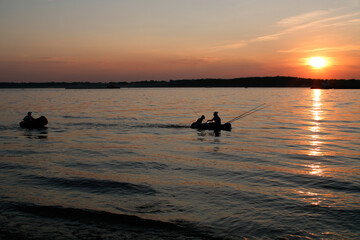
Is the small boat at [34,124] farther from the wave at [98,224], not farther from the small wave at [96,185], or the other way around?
the wave at [98,224]

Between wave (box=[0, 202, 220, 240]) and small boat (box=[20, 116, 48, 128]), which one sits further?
small boat (box=[20, 116, 48, 128])

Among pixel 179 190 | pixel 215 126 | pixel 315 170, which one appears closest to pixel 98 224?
pixel 179 190

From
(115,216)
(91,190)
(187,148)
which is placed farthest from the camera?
(187,148)

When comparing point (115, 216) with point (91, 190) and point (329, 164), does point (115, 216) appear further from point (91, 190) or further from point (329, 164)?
point (329, 164)

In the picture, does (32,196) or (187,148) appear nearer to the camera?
(32,196)

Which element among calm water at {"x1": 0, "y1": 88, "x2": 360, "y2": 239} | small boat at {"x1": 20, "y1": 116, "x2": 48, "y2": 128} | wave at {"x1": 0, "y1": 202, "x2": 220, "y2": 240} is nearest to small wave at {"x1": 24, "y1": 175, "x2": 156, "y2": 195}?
calm water at {"x1": 0, "y1": 88, "x2": 360, "y2": 239}

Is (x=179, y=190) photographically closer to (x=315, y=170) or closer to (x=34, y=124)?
(x=315, y=170)

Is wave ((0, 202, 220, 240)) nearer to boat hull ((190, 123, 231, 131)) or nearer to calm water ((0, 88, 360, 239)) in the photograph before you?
calm water ((0, 88, 360, 239))

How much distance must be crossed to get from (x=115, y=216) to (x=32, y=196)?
3.59 metres

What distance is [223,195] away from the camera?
11352 millimetres

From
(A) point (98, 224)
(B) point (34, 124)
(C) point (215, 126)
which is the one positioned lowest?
(A) point (98, 224)

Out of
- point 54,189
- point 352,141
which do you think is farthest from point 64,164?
point 352,141

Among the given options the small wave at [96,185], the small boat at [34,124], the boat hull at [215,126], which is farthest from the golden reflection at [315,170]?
the small boat at [34,124]

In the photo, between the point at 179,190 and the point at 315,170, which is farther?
the point at 315,170
